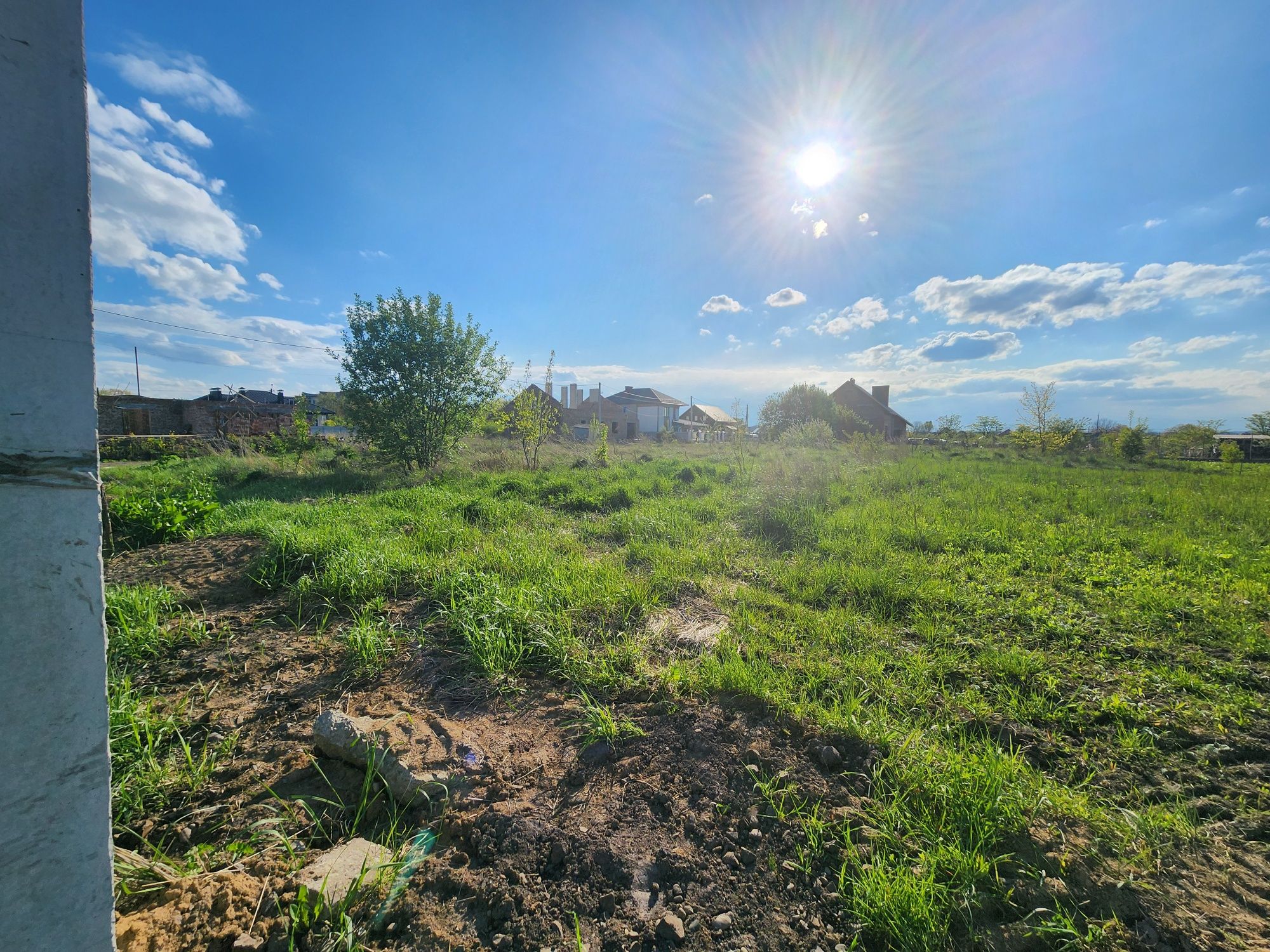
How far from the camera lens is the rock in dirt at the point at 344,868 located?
1459 mm

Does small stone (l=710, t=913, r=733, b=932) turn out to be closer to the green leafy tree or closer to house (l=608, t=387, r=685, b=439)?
the green leafy tree

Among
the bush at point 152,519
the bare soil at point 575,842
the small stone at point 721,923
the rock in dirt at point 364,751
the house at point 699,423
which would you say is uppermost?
the house at point 699,423

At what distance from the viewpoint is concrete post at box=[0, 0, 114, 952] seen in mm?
869

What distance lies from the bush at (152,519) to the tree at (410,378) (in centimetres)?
861

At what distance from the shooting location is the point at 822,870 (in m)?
1.70

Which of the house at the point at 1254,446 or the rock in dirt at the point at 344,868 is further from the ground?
the house at the point at 1254,446

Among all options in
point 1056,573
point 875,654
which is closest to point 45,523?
point 875,654

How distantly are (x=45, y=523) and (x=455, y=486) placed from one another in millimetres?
Answer: 9566

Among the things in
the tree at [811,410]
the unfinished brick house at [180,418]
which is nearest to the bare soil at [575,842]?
the unfinished brick house at [180,418]

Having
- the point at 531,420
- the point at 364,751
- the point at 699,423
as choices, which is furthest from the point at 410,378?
the point at 699,423

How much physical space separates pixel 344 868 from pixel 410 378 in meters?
14.1

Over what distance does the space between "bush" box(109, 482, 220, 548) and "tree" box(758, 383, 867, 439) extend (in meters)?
Answer: 34.9

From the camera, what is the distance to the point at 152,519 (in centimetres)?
501

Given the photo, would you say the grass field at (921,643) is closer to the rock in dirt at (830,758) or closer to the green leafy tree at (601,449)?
the rock in dirt at (830,758)
